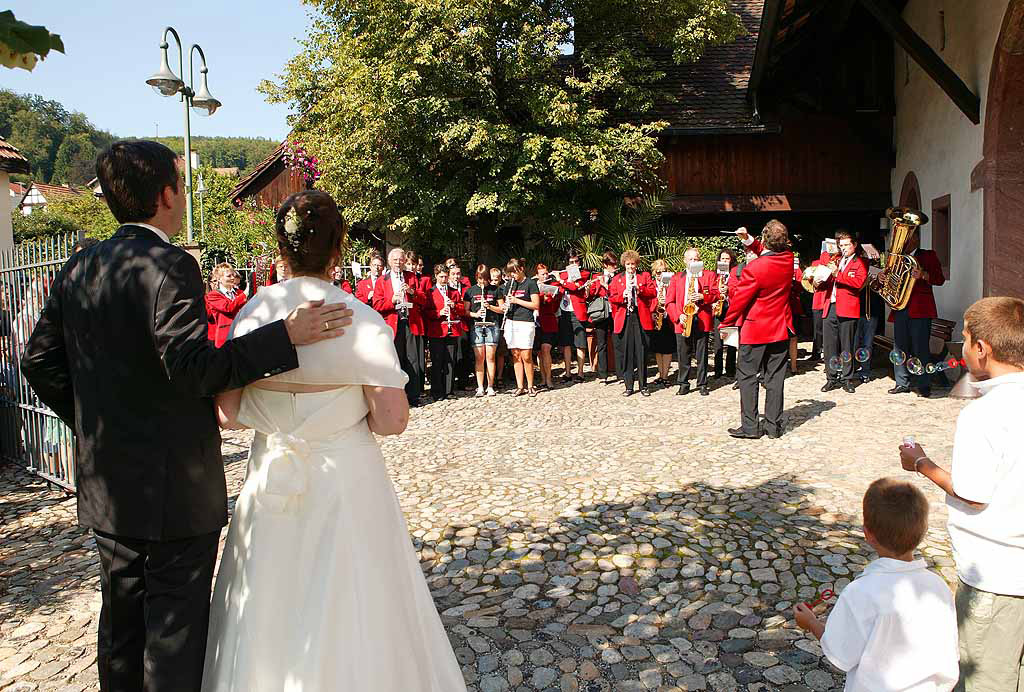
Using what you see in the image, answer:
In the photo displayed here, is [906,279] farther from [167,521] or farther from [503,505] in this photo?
[167,521]

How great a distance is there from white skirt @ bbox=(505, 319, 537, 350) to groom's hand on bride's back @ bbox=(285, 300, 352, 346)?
30.7 feet

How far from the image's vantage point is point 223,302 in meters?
10.6

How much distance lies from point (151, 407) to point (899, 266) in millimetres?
9264

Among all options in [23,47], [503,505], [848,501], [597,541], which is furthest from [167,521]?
[848,501]

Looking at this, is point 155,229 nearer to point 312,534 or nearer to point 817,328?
point 312,534

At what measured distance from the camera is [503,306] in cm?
1223

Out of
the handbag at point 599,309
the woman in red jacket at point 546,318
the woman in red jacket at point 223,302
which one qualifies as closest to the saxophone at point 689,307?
the handbag at point 599,309

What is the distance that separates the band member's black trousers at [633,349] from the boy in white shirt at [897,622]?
9.00 metres

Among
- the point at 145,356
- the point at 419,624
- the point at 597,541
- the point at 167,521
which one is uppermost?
the point at 145,356

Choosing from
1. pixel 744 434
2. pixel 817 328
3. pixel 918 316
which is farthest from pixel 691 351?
pixel 744 434

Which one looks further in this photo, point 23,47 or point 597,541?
point 597,541

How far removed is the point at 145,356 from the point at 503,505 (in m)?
3.88

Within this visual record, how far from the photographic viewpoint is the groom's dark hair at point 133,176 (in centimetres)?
252

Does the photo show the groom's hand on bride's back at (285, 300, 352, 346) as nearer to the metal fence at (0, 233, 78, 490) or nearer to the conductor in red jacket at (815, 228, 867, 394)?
the metal fence at (0, 233, 78, 490)
